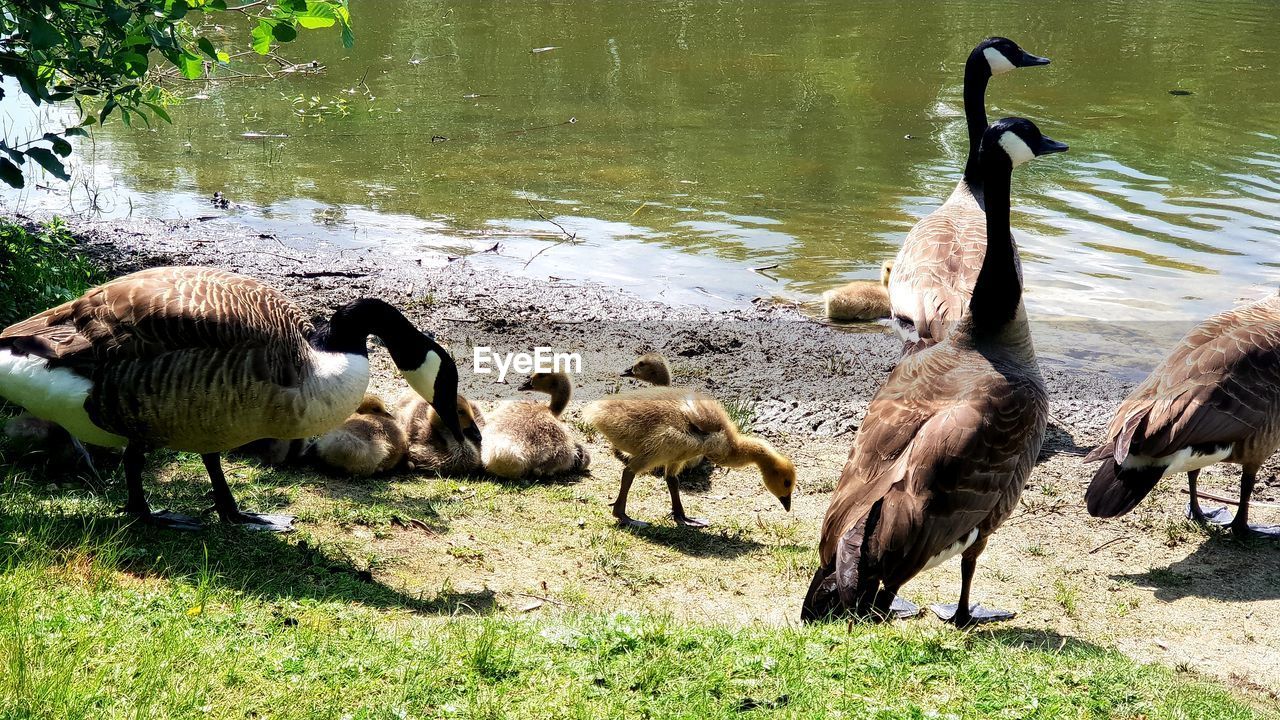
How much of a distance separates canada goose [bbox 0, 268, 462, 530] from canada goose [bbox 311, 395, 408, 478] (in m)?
0.97

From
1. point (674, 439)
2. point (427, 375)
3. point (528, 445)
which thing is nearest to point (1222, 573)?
point (674, 439)

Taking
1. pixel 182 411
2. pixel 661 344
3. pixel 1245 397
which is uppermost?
pixel 182 411

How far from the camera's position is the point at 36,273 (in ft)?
29.0

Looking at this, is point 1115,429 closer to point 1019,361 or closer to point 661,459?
point 1019,361

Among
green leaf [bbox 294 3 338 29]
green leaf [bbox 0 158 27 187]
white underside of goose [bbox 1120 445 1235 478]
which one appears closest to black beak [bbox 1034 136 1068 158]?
white underside of goose [bbox 1120 445 1235 478]

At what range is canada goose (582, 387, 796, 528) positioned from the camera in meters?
Answer: 6.93

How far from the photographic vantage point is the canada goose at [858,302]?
1036cm

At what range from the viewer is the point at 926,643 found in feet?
15.6

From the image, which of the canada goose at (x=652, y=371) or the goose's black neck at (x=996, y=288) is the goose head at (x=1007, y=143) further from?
the canada goose at (x=652, y=371)

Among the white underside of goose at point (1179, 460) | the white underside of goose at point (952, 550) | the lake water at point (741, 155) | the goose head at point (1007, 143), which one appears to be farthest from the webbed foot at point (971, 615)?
the lake water at point (741, 155)

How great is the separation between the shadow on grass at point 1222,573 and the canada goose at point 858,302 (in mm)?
4030

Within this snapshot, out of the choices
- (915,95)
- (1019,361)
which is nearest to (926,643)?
(1019,361)

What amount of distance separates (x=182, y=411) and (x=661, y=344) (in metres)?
5.05

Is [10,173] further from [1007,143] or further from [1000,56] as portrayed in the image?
[1000,56]
